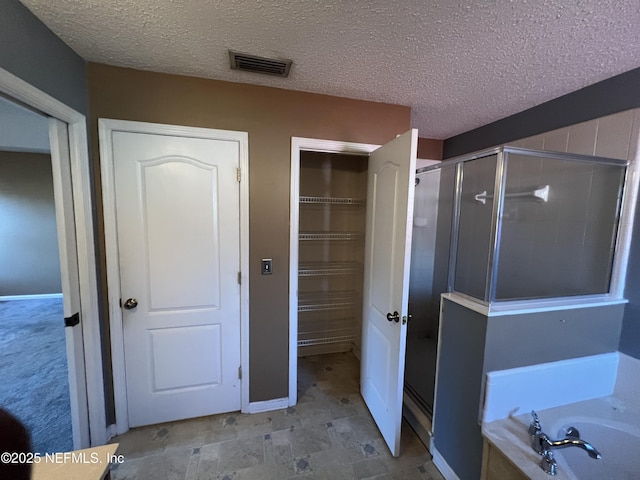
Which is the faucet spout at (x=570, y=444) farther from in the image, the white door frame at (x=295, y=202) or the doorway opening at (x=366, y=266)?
the white door frame at (x=295, y=202)

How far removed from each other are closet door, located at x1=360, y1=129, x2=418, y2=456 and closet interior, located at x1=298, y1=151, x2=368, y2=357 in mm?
770

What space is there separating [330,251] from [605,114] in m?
2.22

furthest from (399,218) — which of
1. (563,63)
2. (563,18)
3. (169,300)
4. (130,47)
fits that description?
(130,47)

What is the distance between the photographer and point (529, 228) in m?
1.83

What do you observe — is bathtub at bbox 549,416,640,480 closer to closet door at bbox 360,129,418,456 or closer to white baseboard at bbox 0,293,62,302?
closet door at bbox 360,129,418,456

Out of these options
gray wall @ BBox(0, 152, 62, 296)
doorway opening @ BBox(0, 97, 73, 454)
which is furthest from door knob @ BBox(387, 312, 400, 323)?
gray wall @ BBox(0, 152, 62, 296)

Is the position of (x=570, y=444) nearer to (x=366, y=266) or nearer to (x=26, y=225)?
(x=366, y=266)

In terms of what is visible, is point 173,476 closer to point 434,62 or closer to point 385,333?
point 385,333

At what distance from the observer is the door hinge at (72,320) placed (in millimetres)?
1474

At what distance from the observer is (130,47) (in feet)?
4.52

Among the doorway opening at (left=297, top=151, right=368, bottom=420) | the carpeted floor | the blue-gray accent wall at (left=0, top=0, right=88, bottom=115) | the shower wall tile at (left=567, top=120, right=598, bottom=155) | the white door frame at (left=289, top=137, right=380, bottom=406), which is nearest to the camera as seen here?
the blue-gray accent wall at (left=0, top=0, right=88, bottom=115)

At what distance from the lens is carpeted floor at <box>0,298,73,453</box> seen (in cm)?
177

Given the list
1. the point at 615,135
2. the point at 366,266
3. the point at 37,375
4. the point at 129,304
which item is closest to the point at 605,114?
the point at 615,135

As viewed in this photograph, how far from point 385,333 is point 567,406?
3.38 ft
